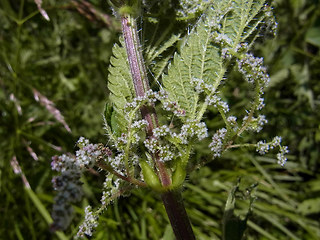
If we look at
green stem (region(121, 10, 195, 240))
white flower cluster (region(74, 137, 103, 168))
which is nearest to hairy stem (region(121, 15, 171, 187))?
green stem (region(121, 10, 195, 240))

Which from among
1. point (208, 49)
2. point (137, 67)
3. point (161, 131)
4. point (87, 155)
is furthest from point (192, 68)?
point (87, 155)

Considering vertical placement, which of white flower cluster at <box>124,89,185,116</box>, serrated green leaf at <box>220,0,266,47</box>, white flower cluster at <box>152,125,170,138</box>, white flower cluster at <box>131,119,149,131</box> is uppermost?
serrated green leaf at <box>220,0,266,47</box>

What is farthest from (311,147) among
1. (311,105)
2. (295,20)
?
(295,20)

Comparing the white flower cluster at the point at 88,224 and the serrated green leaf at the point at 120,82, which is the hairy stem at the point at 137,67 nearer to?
the serrated green leaf at the point at 120,82

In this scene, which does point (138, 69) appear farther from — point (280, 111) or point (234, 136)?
point (280, 111)

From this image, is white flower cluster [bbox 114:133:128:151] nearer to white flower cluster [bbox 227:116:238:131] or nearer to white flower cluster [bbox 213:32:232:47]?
white flower cluster [bbox 227:116:238:131]
